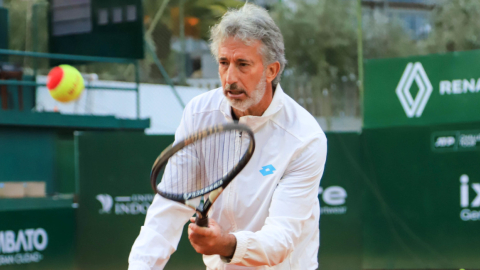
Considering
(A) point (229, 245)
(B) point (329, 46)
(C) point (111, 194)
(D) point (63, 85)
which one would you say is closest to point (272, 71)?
(A) point (229, 245)

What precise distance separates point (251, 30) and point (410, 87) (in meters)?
4.92

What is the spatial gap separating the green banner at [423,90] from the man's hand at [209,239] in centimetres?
501

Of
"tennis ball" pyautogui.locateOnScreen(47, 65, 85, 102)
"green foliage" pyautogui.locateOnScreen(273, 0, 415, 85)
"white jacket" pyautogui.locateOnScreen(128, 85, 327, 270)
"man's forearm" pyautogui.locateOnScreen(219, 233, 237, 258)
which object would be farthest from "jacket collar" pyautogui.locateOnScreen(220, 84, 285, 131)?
"green foliage" pyautogui.locateOnScreen(273, 0, 415, 85)

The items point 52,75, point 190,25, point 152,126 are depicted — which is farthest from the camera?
point 190,25

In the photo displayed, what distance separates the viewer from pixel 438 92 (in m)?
6.84

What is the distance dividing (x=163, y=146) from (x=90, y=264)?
1372 mm

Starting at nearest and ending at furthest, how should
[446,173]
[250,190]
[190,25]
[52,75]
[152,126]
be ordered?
[250,190] < [446,173] < [52,75] < [152,126] < [190,25]

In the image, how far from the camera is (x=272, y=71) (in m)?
2.65

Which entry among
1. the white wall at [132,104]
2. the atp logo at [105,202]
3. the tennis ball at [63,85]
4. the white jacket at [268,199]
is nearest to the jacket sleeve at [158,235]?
the white jacket at [268,199]

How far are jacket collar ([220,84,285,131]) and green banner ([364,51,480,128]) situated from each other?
4.47 metres

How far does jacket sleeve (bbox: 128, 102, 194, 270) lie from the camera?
240cm

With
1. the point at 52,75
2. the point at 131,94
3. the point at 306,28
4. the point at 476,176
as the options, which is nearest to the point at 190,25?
the point at 131,94

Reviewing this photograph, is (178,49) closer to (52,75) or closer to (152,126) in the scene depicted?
(152,126)

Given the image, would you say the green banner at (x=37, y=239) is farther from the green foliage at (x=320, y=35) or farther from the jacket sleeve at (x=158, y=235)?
the green foliage at (x=320, y=35)
